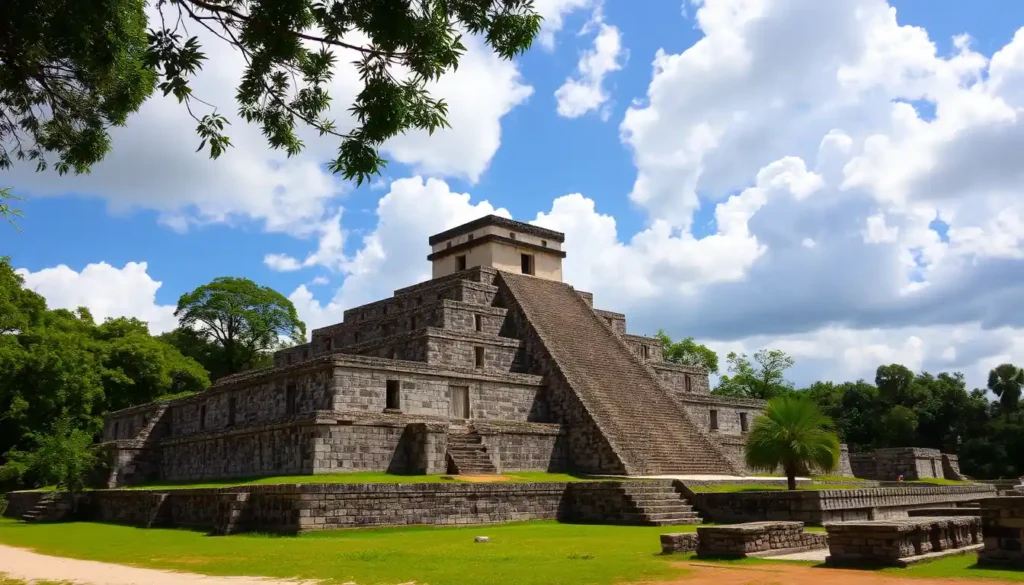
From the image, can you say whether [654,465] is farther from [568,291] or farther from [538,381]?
[568,291]

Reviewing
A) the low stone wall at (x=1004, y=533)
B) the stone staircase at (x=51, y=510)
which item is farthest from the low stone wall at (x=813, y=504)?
the stone staircase at (x=51, y=510)

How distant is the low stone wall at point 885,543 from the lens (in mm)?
10578

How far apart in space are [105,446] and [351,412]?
12.2 m

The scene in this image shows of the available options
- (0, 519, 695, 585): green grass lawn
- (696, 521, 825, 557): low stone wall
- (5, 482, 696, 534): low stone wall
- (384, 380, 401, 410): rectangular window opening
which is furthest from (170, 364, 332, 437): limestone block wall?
(696, 521, 825, 557): low stone wall

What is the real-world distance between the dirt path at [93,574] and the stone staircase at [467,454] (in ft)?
32.8

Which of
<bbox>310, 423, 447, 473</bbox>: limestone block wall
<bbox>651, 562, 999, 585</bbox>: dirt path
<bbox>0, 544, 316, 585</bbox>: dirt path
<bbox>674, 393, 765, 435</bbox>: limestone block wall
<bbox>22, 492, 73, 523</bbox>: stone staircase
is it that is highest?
<bbox>674, 393, 765, 435</bbox>: limestone block wall

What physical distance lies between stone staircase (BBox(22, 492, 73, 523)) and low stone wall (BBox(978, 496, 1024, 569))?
2431 centimetres

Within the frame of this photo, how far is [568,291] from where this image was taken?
3488cm

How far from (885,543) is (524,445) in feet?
48.5

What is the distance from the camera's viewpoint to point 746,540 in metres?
11.8

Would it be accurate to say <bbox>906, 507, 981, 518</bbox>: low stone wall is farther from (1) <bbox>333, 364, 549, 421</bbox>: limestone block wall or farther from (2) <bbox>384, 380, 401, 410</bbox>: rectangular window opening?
(2) <bbox>384, 380, 401, 410</bbox>: rectangular window opening

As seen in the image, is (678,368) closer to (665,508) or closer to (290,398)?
(665,508)

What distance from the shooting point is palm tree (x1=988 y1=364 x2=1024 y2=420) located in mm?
46594

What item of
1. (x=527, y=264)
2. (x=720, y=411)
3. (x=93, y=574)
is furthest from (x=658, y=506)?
(x=527, y=264)
